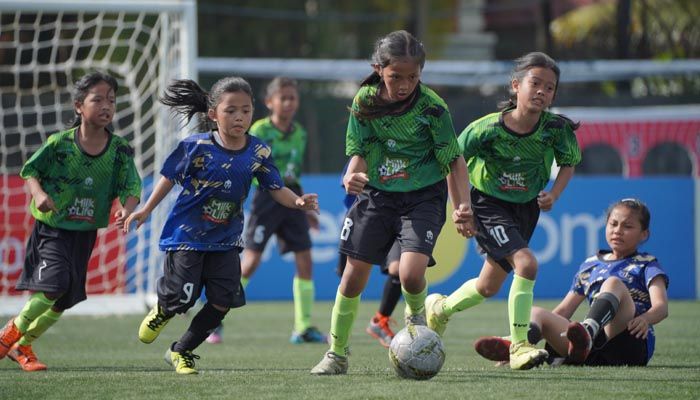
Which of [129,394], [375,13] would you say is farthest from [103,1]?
[375,13]

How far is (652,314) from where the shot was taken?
6859mm

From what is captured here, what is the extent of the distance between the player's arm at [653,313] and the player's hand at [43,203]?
3512 mm

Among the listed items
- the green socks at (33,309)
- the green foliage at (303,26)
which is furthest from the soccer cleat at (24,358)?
the green foliage at (303,26)

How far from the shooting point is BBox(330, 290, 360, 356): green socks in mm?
6629

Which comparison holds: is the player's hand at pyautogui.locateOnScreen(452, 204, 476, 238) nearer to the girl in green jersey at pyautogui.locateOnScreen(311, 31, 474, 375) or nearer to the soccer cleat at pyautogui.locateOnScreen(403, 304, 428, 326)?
the girl in green jersey at pyautogui.locateOnScreen(311, 31, 474, 375)

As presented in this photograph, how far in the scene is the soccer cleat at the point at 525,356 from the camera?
6520 mm

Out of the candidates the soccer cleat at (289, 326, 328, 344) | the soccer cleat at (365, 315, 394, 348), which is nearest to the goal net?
the soccer cleat at (289, 326, 328, 344)

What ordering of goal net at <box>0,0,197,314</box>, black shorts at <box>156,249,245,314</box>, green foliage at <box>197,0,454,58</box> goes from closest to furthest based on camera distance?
black shorts at <box>156,249,245,314</box> < goal net at <box>0,0,197,314</box> < green foliage at <box>197,0,454,58</box>

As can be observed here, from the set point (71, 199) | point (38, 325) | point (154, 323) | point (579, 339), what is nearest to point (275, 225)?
point (71, 199)

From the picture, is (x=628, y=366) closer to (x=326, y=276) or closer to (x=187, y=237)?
(x=187, y=237)

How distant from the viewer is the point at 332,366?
6555 millimetres

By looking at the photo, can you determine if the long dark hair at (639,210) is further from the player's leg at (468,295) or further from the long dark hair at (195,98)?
the long dark hair at (195,98)

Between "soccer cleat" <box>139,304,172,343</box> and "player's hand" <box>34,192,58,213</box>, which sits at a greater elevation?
"player's hand" <box>34,192,58,213</box>

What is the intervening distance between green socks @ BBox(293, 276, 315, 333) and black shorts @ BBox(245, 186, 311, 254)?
35 cm
